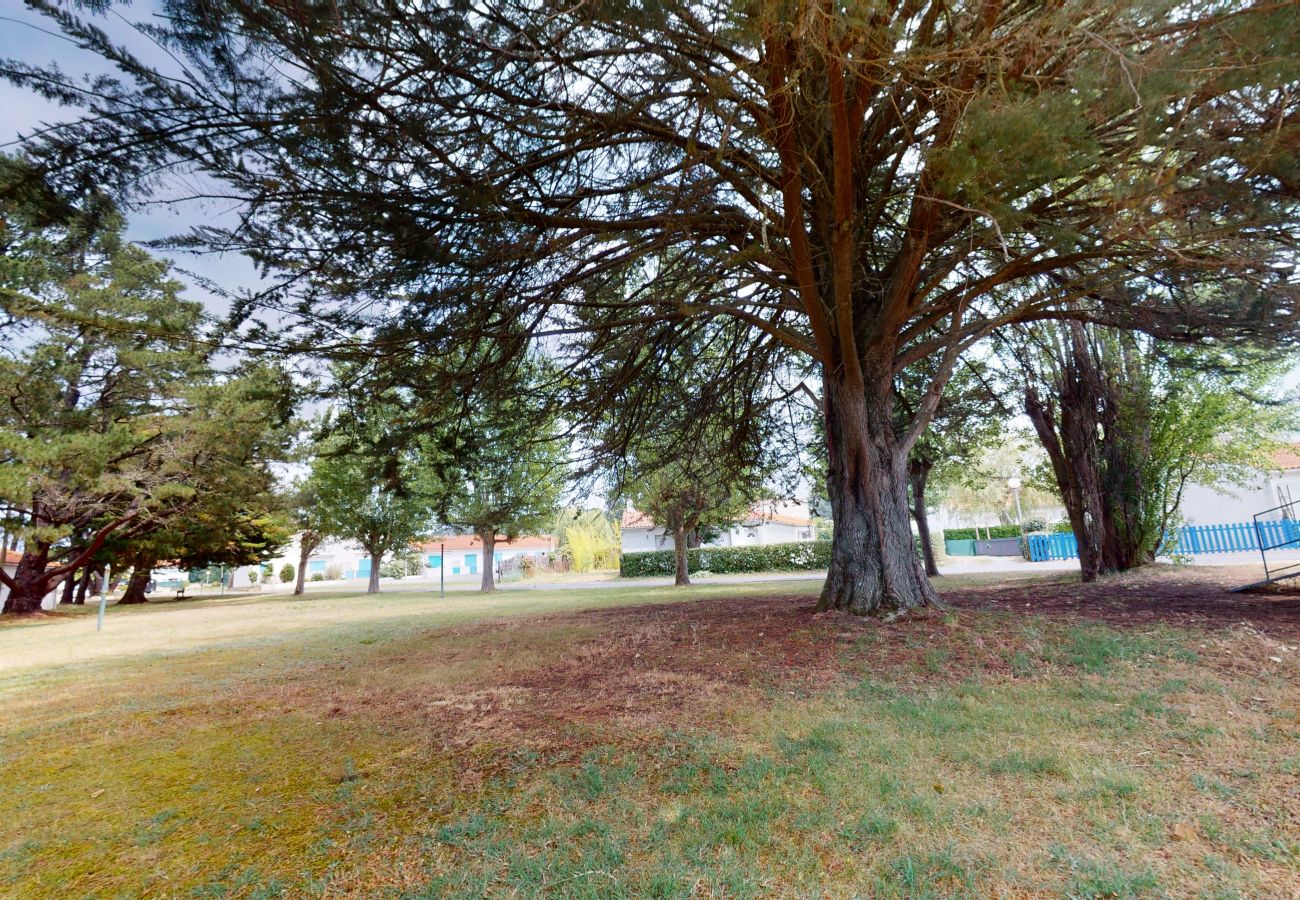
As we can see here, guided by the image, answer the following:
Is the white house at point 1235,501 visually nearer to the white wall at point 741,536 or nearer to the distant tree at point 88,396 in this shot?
the white wall at point 741,536

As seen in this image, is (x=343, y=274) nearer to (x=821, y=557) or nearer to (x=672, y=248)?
(x=672, y=248)

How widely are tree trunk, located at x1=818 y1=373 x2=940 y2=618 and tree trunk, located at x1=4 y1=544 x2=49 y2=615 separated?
83.3 feet

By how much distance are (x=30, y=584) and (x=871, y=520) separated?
2722 centimetres

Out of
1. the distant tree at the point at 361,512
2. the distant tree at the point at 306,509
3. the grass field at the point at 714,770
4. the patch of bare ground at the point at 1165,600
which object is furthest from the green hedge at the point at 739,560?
the grass field at the point at 714,770

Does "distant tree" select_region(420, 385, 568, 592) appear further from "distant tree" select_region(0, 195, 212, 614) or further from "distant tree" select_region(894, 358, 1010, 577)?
"distant tree" select_region(894, 358, 1010, 577)

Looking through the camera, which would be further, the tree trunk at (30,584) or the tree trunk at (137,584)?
the tree trunk at (137,584)

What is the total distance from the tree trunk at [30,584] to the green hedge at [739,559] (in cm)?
2284

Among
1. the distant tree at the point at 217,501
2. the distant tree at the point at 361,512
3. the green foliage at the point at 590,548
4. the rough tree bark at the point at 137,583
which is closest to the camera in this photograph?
the distant tree at the point at 217,501

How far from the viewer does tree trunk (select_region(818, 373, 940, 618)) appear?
7.34m

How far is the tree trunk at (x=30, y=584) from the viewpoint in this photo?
779 inches

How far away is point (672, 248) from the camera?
8148 mm

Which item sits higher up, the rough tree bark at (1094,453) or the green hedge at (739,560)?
the rough tree bark at (1094,453)

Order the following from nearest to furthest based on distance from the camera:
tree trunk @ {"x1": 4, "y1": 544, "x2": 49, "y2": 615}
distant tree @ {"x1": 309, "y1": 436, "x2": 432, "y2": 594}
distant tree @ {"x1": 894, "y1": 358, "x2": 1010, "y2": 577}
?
distant tree @ {"x1": 894, "y1": 358, "x2": 1010, "y2": 577}
tree trunk @ {"x1": 4, "y1": 544, "x2": 49, "y2": 615}
distant tree @ {"x1": 309, "y1": 436, "x2": 432, "y2": 594}

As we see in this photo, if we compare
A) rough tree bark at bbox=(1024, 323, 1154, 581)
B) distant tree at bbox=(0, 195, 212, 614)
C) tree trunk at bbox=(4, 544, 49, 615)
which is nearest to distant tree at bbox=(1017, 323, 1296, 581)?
rough tree bark at bbox=(1024, 323, 1154, 581)
